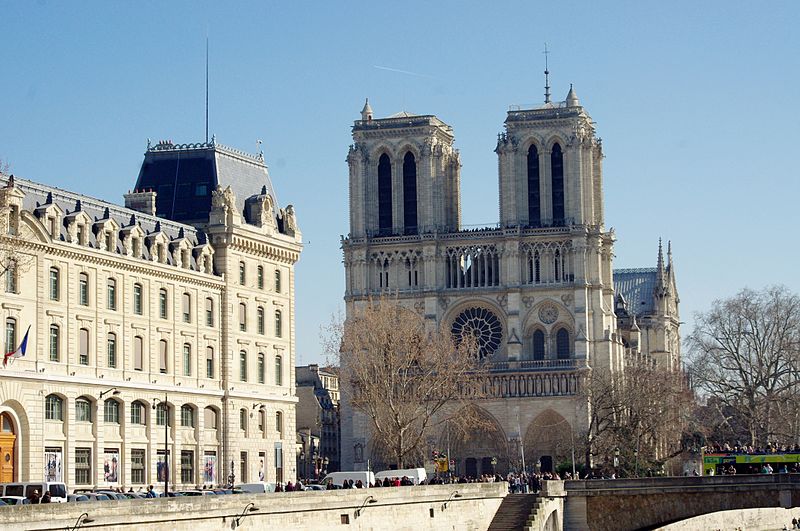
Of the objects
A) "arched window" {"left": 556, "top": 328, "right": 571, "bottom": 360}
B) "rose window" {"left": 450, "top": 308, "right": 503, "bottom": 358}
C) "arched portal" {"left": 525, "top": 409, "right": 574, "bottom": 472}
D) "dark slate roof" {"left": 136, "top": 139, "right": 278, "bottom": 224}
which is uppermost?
"dark slate roof" {"left": 136, "top": 139, "right": 278, "bottom": 224}

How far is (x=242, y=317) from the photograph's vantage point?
89188 millimetres

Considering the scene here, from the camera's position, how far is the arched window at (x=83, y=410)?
75125mm

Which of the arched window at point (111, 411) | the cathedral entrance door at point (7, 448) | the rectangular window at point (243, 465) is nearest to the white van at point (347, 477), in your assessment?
the rectangular window at point (243, 465)

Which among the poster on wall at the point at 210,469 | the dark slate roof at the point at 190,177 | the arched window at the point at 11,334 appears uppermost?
the dark slate roof at the point at 190,177

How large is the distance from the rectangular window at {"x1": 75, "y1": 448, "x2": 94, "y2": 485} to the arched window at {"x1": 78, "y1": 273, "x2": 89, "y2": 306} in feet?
20.4

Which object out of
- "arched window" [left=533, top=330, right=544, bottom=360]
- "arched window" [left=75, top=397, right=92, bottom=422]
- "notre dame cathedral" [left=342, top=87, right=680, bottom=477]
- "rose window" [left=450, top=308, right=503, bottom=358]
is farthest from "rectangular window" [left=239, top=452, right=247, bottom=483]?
"arched window" [left=533, top=330, right=544, bottom=360]

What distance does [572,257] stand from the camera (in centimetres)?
14150

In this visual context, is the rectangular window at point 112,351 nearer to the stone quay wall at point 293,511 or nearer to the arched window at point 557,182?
the stone quay wall at point 293,511

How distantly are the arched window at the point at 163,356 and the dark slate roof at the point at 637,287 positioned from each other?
106 meters

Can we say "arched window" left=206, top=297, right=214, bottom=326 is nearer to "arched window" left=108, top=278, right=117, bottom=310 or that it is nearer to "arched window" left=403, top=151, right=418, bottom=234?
"arched window" left=108, top=278, right=117, bottom=310

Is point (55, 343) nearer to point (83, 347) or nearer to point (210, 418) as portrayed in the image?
point (83, 347)

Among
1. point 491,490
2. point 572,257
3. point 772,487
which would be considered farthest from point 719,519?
point 572,257

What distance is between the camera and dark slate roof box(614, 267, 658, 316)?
184 meters

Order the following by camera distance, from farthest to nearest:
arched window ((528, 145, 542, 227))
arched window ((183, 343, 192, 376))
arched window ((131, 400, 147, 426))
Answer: arched window ((528, 145, 542, 227))
arched window ((183, 343, 192, 376))
arched window ((131, 400, 147, 426))
